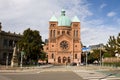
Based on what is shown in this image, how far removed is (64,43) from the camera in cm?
15162

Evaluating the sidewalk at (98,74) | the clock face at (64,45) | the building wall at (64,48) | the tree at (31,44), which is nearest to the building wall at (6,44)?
the tree at (31,44)

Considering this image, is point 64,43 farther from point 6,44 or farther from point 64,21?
point 6,44

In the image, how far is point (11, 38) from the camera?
118 meters

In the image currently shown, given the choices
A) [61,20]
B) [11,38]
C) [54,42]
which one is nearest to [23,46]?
[11,38]

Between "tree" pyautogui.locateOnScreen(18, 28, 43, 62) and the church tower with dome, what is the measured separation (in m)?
56.8

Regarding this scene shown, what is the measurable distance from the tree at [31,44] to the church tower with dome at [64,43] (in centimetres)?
5682

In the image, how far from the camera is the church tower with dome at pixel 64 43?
149 metres

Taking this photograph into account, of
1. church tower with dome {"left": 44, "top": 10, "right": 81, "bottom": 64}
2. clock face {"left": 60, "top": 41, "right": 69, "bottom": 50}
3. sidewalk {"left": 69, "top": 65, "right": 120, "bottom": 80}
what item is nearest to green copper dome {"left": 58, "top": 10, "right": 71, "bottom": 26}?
church tower with dome {"left": 44, "top": 10, "right": 81, "bottom": 64}

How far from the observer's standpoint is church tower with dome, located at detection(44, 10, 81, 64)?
14900 cm

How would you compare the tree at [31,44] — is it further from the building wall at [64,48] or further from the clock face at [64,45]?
the clock face at [64,45]

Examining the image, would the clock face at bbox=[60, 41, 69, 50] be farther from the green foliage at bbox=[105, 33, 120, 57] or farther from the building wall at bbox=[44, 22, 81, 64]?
the green foliage at bbox=[105, 33, 120, 57]

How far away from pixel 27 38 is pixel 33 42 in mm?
3235

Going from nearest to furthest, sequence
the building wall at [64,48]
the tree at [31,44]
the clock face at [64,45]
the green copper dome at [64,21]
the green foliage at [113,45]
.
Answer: the tree at [31,44] < the green foliage at [113,45] < the building wall at [64,48] < the clock face at [64,45] < the green copper dome at [64,21]

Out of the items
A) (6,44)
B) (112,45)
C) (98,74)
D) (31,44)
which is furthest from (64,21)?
(98,74)
